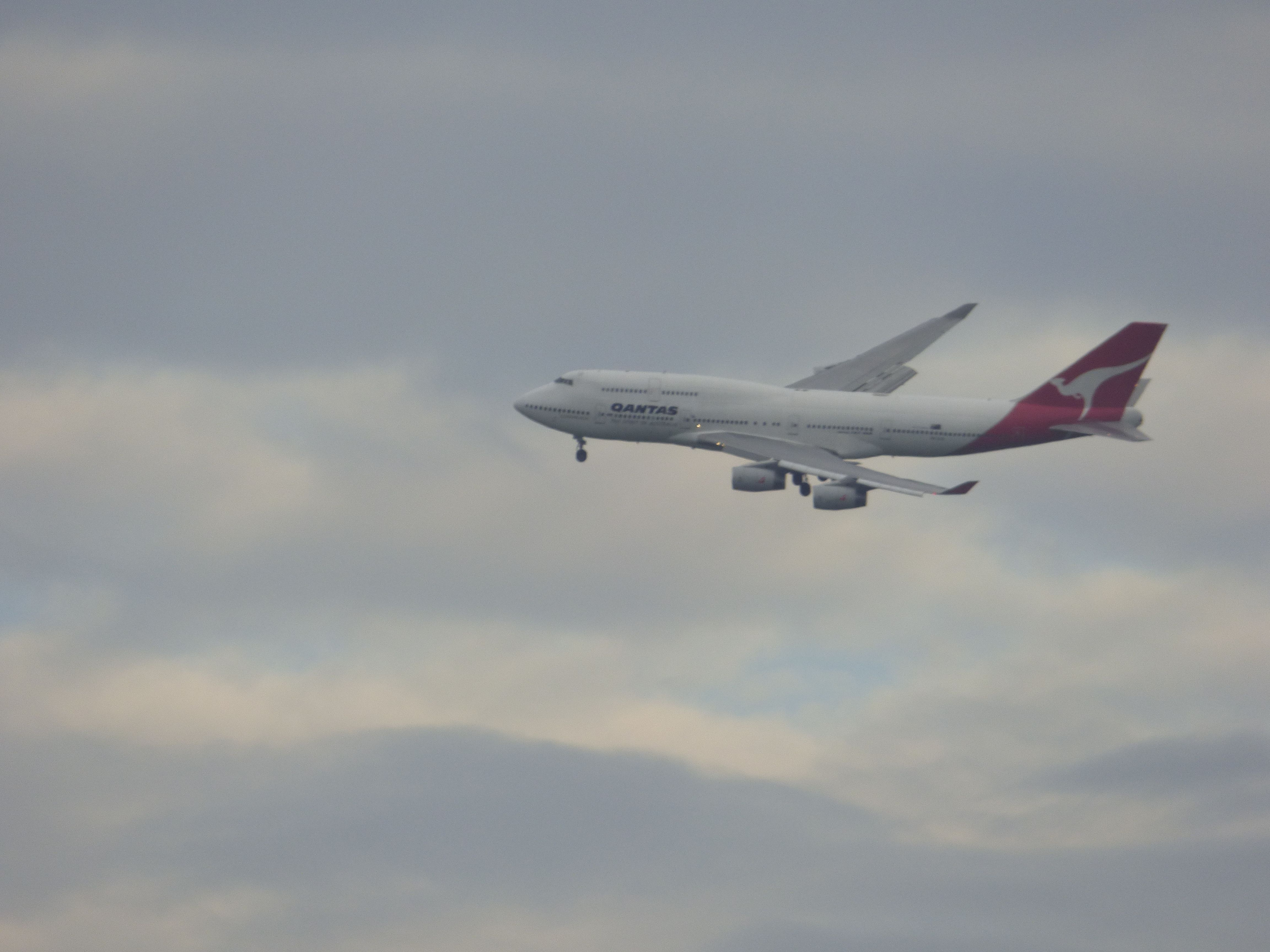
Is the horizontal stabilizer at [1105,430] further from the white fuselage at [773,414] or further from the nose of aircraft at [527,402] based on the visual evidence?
the nose of aircraft at [527,402]

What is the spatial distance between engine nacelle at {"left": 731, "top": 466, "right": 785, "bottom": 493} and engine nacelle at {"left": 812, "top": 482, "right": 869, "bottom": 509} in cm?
434

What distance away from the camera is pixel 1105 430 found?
541 ft

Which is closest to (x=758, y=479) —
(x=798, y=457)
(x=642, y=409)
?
(x=798, y=457)

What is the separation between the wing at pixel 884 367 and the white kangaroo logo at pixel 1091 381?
1708 centimetres

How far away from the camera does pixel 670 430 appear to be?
16338cm

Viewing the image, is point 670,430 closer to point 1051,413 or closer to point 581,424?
point 581,424

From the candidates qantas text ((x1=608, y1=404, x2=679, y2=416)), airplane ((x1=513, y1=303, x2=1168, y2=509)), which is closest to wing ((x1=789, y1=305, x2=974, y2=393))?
airplane ((x1=513, y1=303, x2=1168, y2=509))

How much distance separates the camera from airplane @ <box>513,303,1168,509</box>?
16175 cm

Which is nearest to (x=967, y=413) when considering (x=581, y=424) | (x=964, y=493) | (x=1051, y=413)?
(x=1051, y=413)

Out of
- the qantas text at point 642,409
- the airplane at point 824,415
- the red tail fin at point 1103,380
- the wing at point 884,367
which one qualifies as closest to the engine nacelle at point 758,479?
the airplane at point 824,415

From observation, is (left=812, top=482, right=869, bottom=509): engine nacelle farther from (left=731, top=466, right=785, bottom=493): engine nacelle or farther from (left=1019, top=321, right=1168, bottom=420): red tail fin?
(left=1019, top=321, right=1168, bottom=420): red tail fin

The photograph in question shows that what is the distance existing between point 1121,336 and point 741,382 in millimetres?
34865

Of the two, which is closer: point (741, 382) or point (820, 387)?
point (741, 382)

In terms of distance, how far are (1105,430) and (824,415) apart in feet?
84.0
